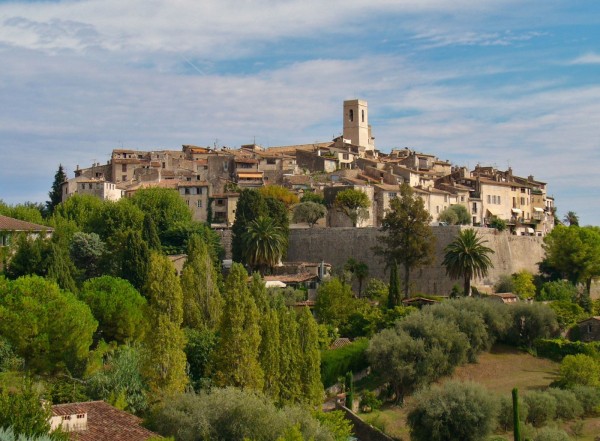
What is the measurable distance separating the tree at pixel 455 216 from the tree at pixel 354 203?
22.6 feet

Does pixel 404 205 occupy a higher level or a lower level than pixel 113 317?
higher

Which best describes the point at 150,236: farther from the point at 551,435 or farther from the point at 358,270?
the point at 551,435

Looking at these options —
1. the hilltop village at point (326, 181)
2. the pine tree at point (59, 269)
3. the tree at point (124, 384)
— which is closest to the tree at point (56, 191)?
the hilltop village at point (326, 181)

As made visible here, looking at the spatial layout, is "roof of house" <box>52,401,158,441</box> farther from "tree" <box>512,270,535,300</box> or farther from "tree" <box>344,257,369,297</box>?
Answer: "tree" <box>512,270,535,300</box>

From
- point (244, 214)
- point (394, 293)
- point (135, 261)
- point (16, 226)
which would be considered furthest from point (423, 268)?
point (16, 226)

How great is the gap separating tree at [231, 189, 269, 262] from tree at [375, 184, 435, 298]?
10.4m

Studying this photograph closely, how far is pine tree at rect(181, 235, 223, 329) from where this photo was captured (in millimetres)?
45344

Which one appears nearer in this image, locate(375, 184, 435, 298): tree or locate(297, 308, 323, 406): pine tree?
locate(297, 308, 323, 406): pine tree

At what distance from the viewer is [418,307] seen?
57594 millimetres

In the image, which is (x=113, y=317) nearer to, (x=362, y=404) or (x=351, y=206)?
(x=362, y=404)

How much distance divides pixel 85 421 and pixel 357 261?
40764 millimetres

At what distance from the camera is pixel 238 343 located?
38531mm

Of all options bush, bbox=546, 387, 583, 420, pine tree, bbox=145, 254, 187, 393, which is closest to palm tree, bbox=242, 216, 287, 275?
bush, bbox=546, 387, 583, 420

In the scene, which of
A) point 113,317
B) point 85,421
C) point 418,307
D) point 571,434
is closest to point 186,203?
point 418,307
